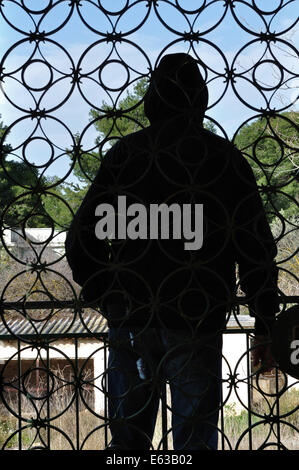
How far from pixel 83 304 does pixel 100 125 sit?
9.68m

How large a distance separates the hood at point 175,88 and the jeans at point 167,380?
1.94ft

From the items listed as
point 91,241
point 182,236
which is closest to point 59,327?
point 91,241

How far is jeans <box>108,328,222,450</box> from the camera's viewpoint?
1334mm

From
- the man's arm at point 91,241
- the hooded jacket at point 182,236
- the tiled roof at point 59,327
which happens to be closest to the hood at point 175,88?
the hooded jacket at point 182,236

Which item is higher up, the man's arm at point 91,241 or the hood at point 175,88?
the hood at point 175,88

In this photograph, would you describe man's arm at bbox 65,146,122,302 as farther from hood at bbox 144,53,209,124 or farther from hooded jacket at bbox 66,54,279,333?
hood at bbox 144,53,209,124

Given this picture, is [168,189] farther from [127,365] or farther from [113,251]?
[127,365]

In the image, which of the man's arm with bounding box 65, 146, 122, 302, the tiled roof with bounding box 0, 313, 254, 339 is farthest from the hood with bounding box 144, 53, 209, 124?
the tiled roof with bounding box 0, 313, 254, 339

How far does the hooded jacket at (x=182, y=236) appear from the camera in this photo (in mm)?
1332

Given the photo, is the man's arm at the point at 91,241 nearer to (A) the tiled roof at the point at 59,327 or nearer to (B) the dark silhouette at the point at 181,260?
(B) the dark silhouette at the point at 181,260

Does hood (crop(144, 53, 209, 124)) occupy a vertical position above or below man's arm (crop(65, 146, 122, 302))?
above

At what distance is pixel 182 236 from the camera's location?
1.35 metres

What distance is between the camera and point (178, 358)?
137 centimetres
